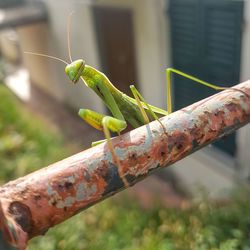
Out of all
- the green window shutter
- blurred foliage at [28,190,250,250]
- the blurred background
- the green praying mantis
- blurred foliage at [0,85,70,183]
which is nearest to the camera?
the green praying mantis

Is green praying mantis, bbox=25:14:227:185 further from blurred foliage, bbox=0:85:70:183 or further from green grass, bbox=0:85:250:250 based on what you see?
blurred foliage, bbox=0:85:70:183

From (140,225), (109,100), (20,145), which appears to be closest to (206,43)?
(140,225)

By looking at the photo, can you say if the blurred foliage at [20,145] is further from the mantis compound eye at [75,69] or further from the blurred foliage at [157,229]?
the mantis compound eye at [75,69]

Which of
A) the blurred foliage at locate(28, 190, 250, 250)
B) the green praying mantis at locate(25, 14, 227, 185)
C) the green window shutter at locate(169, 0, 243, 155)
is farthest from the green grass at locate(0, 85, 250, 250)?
the green window shutter at locate(169, 0, 243, 155)

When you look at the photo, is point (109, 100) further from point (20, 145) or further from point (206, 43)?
point (20, 145)

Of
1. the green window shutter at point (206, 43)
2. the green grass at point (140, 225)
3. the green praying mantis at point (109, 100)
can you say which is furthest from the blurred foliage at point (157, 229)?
the green window shutter at point (206, 43)

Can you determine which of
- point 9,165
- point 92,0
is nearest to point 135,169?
point 9,165
